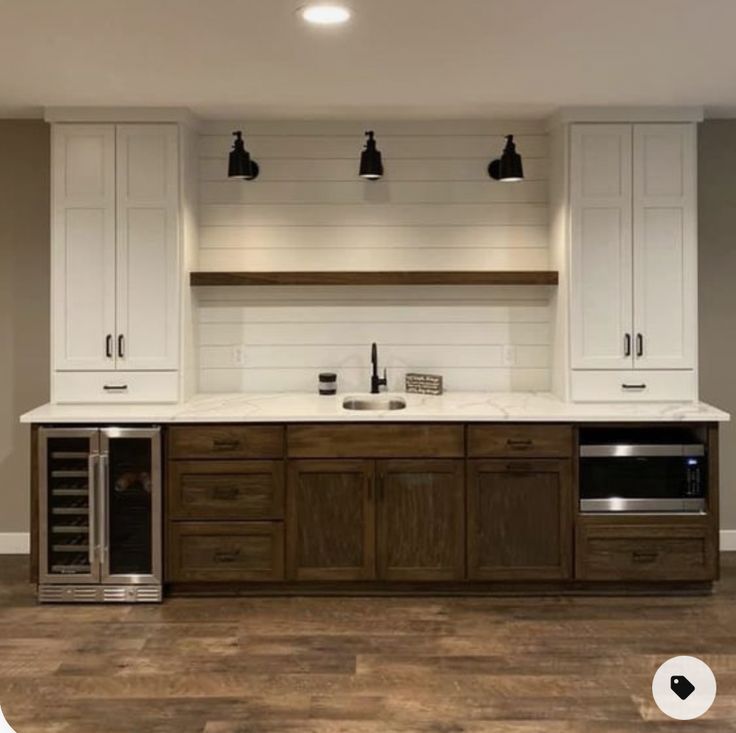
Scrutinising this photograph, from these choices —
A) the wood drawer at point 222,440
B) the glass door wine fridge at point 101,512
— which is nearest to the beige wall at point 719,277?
the wood drawer at point 222,440

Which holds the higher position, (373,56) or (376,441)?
(373,56)

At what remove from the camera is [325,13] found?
112 inches

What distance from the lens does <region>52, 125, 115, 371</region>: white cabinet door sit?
4.23m

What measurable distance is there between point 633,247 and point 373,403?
5.11 feet

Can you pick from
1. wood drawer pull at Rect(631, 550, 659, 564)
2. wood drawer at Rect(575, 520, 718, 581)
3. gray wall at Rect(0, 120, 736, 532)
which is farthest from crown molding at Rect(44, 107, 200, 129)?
wood drawer pull at Rect(631, 550, 659, 564)

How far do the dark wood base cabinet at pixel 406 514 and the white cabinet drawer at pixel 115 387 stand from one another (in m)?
0.43

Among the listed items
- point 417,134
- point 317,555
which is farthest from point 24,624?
point 417,134

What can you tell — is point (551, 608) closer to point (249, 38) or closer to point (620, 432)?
point (620, 432)

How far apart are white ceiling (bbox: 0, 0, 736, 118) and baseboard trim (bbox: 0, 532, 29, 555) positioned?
7.46 ft

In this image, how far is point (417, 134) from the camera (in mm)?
4656

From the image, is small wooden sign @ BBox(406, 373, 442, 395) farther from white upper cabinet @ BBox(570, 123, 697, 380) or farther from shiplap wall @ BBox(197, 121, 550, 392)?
white upper cabinet @ BBox(570, 123, 697, 380)

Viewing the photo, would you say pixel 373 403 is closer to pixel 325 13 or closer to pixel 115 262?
pixel 115 262

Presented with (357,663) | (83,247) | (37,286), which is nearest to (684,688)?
(357,663)

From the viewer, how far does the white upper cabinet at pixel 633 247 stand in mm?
4270
